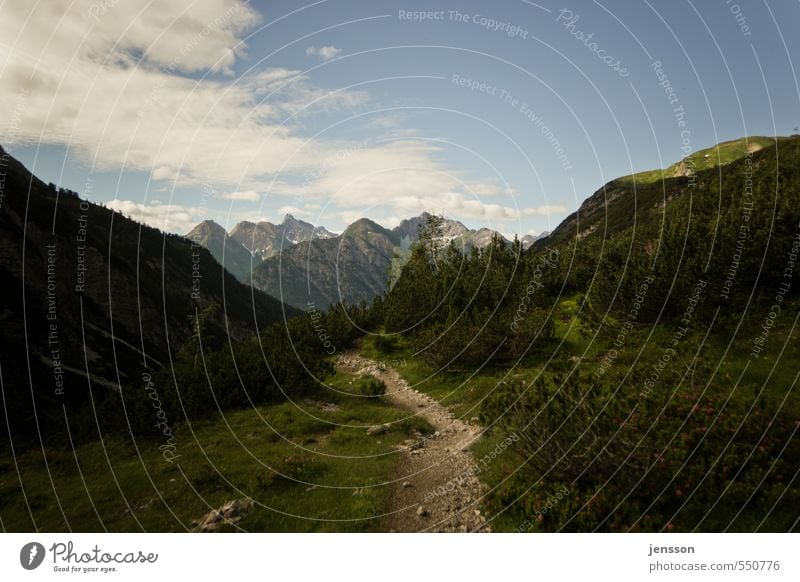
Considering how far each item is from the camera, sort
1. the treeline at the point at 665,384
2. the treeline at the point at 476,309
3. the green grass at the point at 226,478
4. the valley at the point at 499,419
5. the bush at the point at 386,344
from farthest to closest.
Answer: the bush at the point at 386,344 → the treeline at the point at 476,309 → the green grass at the point at 226,478 → the valley at the point at 499,419 → the treeline at the point at 665,384

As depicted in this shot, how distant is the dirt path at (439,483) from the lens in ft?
31.0

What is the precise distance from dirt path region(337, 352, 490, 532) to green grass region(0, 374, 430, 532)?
59cm

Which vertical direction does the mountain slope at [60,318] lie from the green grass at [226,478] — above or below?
above

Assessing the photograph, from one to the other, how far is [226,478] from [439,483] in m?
6.53

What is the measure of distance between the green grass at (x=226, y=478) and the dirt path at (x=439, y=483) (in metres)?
0.59

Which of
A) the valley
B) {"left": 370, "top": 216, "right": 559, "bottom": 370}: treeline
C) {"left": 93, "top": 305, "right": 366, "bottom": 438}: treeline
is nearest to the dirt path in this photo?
the valley

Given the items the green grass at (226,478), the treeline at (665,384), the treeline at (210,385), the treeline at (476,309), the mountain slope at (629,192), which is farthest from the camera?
the mountain slope at (629,192)

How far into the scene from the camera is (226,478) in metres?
11.9

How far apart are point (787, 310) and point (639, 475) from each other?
1077cm

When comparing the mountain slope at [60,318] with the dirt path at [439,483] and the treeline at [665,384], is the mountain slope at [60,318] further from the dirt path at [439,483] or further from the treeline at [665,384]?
the treeline at [665,384]

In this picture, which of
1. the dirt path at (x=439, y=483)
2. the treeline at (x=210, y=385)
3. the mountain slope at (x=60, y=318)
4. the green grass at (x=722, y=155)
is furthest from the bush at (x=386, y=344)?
the green grass at (x=722, y=155)

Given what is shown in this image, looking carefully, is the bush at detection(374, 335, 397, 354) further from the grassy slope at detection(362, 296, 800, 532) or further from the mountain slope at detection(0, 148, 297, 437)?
the mountain slope at detection(0, 148, 297, 437)

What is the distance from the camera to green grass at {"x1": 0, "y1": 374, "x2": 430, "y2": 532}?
967 cm
